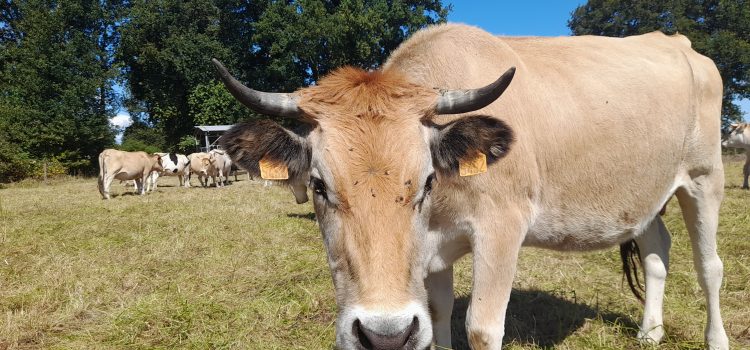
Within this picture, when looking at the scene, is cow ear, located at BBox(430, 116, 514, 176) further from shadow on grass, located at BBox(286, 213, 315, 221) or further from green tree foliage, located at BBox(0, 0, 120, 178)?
green tree foliage, located at BBox(0, 0, 120, 178)

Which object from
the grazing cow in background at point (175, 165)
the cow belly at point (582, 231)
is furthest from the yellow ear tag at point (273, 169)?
the grazing cow in background at point (175, 165)

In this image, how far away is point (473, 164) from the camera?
2.31m

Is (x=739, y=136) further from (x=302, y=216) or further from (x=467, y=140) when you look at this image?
(x=467, y=140)

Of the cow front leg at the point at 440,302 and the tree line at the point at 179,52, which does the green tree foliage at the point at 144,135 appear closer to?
the tree line at the point at 179,52

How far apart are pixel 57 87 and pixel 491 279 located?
39.1 meters

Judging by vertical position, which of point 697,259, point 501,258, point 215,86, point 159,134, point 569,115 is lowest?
point 697,259

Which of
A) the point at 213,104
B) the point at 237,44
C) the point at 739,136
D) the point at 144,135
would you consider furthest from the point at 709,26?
the point at 144,135

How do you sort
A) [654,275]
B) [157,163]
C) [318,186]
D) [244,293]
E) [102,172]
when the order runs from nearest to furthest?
1. [318,186]
2. [654,275]
3. [244,293]
4. [102,172]
5. [157,163]

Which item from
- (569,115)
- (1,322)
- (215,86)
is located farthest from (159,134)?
(569,115)

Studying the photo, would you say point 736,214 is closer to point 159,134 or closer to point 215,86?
point 215,86

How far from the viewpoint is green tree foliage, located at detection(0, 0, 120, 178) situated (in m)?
29.6

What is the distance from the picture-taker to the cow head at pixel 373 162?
1.84 m

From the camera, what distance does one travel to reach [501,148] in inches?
92.8

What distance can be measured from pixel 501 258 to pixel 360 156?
110 cm
